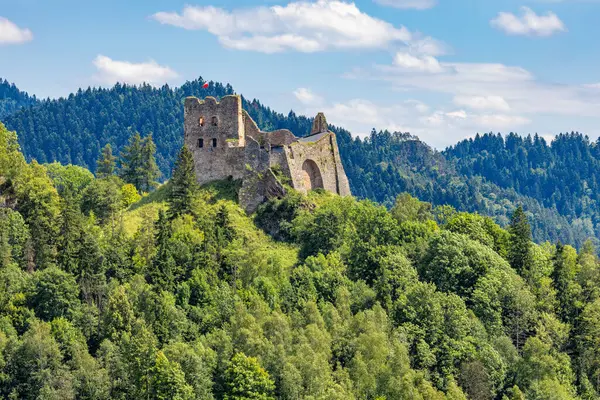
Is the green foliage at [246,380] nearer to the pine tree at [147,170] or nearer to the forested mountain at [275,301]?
the forested mountain at [275,301]

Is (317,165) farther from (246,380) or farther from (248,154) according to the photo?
(246,380)

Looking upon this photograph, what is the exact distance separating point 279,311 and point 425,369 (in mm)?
12032

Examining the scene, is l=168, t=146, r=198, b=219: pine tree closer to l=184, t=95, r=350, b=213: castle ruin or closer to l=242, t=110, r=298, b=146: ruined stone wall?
l=184, t=95, r=350, b=213: castle ruin

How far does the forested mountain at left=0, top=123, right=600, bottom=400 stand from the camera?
66875 millimetres

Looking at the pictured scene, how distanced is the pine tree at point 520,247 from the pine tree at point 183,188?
30.4 m

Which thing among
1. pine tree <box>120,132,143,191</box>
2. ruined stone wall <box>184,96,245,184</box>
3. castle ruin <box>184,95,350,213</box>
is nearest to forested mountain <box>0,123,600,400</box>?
castle ruin <box>184,95,350,213</box>

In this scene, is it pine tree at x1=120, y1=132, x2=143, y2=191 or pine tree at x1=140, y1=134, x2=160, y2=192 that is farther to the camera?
pine tree at x1=140, y1=134, x2=160, y2=192

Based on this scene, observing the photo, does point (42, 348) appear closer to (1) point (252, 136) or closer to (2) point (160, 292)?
(2) point (160, 292)

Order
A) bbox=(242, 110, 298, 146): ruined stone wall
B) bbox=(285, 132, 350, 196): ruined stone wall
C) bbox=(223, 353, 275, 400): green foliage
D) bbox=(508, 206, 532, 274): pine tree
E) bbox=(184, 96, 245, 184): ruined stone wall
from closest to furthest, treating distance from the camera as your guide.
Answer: bbox=(223, 353, 275, 400): green foliage → bbox=(184, 96, 245, 184): ruined stone wall → bbox=(285, 132, 350, 196): ruined stone wall → bbox=(508, 206, 532, 274): pine tree → bbox=(242, 110, 298, 146): ruined stone wall

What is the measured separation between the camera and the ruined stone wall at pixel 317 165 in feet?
295

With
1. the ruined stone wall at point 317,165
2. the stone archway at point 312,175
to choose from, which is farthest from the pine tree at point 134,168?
the stone archway at point 312,175

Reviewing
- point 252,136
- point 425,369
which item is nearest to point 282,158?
point 252,136

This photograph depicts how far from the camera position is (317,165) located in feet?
306

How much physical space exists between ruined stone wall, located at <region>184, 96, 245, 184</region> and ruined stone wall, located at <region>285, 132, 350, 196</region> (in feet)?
16.5
